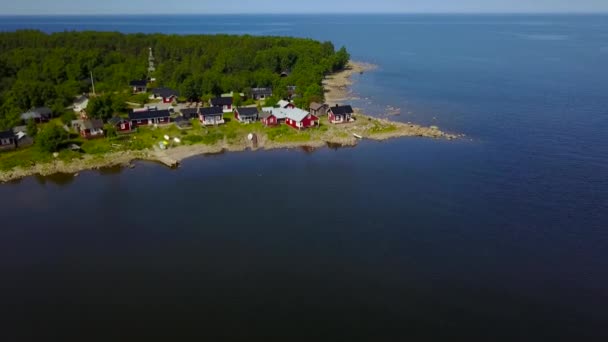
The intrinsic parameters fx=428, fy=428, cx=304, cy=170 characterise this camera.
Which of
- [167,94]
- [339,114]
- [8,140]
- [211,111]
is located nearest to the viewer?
[8,140]

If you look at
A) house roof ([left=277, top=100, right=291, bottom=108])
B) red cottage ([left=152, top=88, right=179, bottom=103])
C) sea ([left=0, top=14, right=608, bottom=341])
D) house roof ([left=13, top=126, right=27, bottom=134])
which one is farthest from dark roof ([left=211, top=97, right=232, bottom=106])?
house roof ([left=13, top=126, right=27, bottom=134])

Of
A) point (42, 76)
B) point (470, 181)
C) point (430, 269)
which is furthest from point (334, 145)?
point (42, 76)

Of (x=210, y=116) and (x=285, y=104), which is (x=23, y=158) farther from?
(x=285, y=104)

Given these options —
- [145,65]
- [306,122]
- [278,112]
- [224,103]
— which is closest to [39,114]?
[224,103]

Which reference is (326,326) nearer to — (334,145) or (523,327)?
(523,327)

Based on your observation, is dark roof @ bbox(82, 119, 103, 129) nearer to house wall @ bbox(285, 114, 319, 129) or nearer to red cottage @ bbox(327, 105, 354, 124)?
house wall @ bbox(285, 114, 319, 129)
